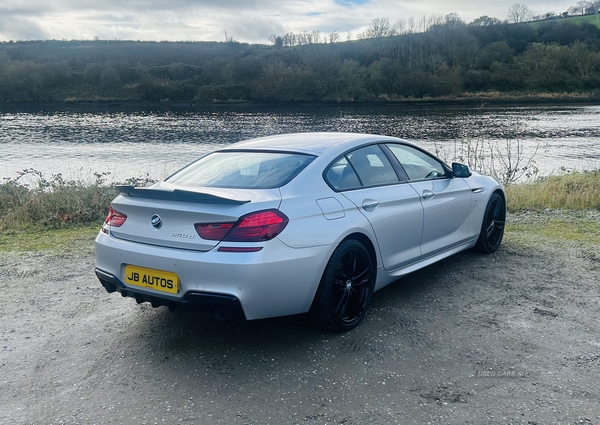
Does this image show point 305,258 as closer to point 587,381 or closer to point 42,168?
point 587,381

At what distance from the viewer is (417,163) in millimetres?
5301

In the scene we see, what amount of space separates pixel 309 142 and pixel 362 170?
0.52 m

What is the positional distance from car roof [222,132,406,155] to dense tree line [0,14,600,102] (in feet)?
245

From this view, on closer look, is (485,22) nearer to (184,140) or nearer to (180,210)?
(184,140)

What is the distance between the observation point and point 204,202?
11.9 ft

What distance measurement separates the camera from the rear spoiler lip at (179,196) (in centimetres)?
354

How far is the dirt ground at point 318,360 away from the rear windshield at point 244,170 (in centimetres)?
109

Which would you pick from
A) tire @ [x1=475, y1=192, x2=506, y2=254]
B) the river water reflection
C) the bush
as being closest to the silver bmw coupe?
tire @ [x1=475, y1=192, x2=506, y2=254]

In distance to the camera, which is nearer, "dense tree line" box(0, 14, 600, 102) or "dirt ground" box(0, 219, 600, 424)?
"dirt ground" box(0, 219, 600, 424)

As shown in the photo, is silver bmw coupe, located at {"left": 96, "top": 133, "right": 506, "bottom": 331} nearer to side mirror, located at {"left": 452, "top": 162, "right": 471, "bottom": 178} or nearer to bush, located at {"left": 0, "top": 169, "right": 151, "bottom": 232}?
side mirror, located at {"left": 452, "top": 162, "right": 471, "bottom": 178}

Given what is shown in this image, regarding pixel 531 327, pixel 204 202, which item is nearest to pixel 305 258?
pixel 204 202

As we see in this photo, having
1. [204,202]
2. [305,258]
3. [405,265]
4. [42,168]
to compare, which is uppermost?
[204,202]

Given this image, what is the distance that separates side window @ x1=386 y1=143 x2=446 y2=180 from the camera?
5047mm

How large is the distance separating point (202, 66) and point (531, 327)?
349 ft
